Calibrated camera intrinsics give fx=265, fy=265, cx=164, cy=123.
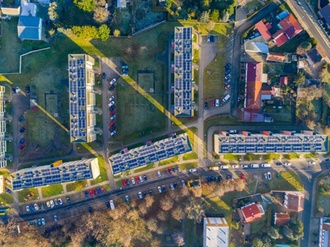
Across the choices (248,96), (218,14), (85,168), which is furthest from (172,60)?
(85,168)

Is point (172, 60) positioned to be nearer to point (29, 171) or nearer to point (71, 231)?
point (29, 171)

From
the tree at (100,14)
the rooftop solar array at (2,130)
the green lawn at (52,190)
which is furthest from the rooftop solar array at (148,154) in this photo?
the tree at (100,14)

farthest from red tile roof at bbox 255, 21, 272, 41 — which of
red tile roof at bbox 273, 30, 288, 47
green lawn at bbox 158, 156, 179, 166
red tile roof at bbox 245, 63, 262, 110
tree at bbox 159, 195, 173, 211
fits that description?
tree at bbox 159, 195, 173, 211

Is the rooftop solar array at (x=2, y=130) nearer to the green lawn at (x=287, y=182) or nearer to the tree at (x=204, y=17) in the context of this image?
the tree at (x=204, y=17)

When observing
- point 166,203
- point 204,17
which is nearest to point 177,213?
point 166,203

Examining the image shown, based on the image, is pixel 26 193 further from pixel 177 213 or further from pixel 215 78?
pixel 215 78

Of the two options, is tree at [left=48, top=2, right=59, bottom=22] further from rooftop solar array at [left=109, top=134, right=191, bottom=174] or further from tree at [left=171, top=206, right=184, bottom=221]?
tree at [left=171, top=206, right=184, bottom=221]

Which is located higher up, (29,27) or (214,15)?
(214,15)

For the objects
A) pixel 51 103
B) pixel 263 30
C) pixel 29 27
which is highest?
pixel 263 30
